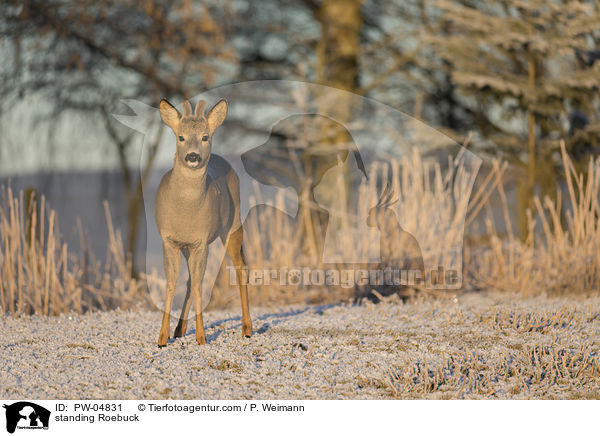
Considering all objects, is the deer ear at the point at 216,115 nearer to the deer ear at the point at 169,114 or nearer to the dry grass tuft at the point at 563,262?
the deer ear at the point at 169,114

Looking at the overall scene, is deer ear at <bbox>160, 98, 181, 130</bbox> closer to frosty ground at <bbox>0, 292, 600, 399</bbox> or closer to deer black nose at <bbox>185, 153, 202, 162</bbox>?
deer black nose at <bbox>185, 153, 202, 162</bbox>

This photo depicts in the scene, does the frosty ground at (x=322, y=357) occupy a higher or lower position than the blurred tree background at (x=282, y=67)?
lower

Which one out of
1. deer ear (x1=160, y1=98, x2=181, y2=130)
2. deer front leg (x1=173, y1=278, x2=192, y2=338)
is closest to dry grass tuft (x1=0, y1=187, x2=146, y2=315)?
deer front leg (x1=173, y1=278, x2=192, y2=338)

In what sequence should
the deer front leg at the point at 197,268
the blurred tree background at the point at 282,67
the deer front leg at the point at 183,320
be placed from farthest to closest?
the blurred tree background at the point at 282,67 < the deer front leg at the point at 183,320 < the deer front leg at the point at 197,268

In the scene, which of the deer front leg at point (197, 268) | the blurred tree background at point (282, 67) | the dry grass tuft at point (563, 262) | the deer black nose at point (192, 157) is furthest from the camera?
the blurred tree background at point (282, 67)

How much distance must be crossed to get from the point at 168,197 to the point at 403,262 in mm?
2857

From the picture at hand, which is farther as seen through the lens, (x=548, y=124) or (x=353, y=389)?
(x=548, y=124)

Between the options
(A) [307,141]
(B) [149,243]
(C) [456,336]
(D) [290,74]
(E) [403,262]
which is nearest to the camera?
(B) [149,243]

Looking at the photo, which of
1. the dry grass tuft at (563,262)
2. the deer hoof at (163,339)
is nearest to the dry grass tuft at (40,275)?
the deer hoof at (163,339)

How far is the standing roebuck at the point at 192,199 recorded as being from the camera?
291 centimetres

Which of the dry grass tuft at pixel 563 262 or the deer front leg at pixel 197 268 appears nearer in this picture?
the deer front leg at pixel 197 268

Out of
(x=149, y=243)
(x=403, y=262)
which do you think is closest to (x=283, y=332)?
(x=149, y=243)

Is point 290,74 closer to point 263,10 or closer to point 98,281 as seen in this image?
point 263,10

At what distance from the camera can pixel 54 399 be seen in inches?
111
